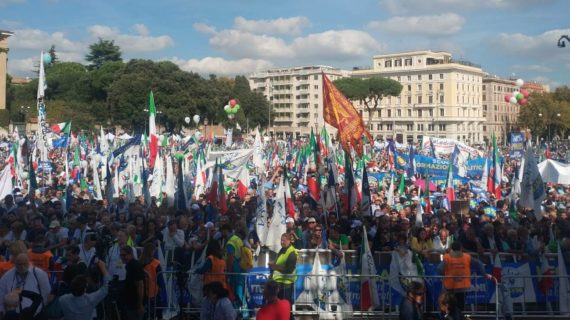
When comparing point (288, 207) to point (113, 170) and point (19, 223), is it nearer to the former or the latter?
point (19, 223)

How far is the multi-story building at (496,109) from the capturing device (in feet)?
416

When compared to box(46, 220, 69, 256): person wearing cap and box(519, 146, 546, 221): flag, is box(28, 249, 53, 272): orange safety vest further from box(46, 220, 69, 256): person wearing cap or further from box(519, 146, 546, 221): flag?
box(519, 146, 546, 221): flag

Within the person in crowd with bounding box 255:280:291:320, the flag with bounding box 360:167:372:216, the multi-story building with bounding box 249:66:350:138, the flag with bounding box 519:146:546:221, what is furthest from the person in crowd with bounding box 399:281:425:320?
the multi-story building with bounding box 249:66:350:138

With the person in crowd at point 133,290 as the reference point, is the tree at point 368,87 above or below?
above

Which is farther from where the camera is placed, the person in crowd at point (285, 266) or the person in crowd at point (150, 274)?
the person in crowd at point (285, 266)

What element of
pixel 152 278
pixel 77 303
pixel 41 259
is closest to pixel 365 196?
pixel 152 278

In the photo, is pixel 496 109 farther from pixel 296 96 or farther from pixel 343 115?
pixel 343 115

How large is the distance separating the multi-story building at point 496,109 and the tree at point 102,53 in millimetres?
66718

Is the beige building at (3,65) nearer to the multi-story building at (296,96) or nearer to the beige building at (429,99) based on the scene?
the multi-story building at (296,96)

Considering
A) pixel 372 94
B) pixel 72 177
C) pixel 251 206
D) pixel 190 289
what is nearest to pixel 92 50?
pixel 372 94

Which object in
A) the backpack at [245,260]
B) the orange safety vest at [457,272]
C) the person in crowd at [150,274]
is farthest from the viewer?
the backpack at [245,260]


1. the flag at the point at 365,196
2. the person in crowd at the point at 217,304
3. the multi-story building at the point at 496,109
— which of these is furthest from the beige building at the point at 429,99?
the person in crowd at the point at 217,304

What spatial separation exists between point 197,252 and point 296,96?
12095 cm

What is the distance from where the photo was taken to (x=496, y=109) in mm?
129375
